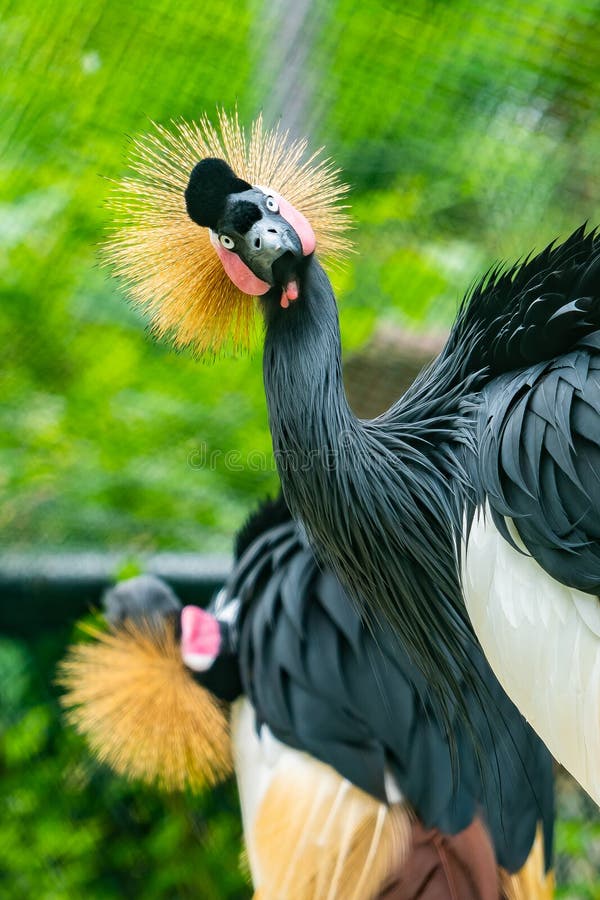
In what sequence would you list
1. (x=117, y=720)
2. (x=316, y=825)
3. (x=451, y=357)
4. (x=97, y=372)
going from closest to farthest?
(x=451, y=357), (x=316, y=825), (x=117, y=720), (x=97, y=372)

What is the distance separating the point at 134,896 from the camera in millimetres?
1646

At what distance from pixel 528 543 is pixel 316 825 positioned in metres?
0.53

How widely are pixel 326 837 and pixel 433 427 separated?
20.9 inches

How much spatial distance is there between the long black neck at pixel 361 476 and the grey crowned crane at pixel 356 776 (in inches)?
7.5

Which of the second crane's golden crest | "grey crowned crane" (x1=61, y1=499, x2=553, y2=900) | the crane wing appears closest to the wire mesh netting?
the second crane's golden crest

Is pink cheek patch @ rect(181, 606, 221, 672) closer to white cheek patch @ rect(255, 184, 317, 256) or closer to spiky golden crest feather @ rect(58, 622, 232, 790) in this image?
spiky golden crest feather @ rect(58, 622, 232, 790)

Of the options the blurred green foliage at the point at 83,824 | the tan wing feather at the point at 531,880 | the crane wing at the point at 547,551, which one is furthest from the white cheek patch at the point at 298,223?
the blurred green foliage at the point at 83,824

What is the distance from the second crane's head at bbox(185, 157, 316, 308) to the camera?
0.85 metres

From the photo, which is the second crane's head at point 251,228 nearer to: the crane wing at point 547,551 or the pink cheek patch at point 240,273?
the pink cheek patch at point 240,273

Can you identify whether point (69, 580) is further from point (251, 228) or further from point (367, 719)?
point (251, 228)

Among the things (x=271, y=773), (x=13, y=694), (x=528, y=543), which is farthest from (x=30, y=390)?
(x=528, y=543)

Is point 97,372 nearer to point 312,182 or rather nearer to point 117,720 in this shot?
point 117,720

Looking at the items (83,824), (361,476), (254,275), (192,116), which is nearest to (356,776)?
(361,476)

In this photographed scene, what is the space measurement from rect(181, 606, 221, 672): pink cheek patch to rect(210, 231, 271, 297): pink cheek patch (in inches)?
21.0
